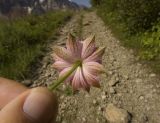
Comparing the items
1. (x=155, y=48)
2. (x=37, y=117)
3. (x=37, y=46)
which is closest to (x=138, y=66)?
(x=155, y=48)

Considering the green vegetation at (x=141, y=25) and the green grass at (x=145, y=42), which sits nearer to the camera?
the green grass at (x=145, y=42)

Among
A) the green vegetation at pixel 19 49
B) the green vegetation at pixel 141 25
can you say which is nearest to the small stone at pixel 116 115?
the green vegetation at pixel 19 49

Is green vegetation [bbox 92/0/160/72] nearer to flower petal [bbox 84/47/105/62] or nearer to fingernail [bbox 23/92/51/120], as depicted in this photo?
fingernail [bbox 23/92/51/120]

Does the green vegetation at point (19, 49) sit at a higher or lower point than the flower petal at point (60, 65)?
lower

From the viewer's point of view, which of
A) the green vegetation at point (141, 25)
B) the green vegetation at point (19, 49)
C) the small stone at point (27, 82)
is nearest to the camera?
the small stone at point (27, 82)

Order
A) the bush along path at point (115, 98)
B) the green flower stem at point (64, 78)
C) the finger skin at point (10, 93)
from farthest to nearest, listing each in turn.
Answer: the bush along path at point (115, 98) → the finger skin at point (10, 93) → the green flower stem at point (64, 78)

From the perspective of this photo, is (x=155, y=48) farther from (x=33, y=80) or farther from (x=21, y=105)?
(x=21, y=105)

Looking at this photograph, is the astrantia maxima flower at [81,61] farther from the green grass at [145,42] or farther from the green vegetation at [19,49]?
the green grass at [145,42]

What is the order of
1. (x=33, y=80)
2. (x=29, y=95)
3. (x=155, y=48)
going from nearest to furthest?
(x=29, y=95) → (x=33, y=80) → (x=155, y=48)
